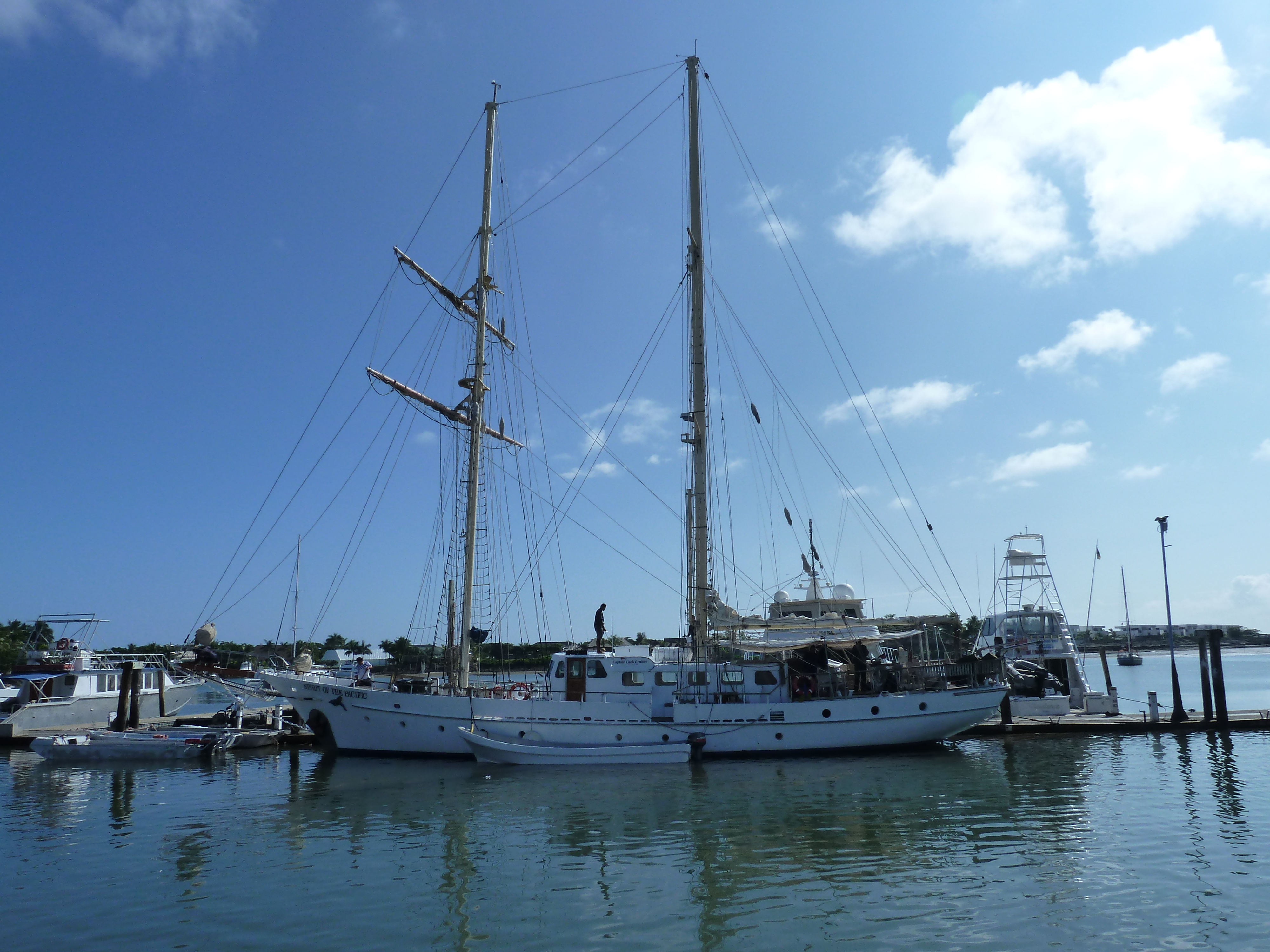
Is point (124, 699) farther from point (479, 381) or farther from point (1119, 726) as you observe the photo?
point (1119, 726)

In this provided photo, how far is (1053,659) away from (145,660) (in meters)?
44.1

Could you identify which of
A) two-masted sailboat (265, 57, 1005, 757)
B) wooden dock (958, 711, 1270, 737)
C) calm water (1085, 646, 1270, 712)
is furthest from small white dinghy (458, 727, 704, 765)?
calm water (1085, 646, 1270, 712)

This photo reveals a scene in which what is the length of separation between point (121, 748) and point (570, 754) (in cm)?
1772

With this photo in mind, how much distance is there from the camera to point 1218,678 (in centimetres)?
2888

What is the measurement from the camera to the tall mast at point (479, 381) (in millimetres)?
29781

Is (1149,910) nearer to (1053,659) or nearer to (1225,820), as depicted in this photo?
(1225,820)

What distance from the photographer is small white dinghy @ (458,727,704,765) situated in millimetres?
25141

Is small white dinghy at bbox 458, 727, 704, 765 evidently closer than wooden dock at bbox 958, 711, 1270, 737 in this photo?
Yes

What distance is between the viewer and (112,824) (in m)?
18.3

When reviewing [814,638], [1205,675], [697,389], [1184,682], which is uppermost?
[697,389]

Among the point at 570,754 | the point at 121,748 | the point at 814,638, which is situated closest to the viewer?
the point at 570,754

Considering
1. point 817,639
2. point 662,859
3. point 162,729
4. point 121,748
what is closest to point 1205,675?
point 817,639

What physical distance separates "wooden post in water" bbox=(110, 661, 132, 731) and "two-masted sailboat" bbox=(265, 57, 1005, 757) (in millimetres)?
8181

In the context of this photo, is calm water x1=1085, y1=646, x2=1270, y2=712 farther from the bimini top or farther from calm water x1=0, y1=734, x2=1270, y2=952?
calm water x1=0, y1=734, x2=1270, y2=952
